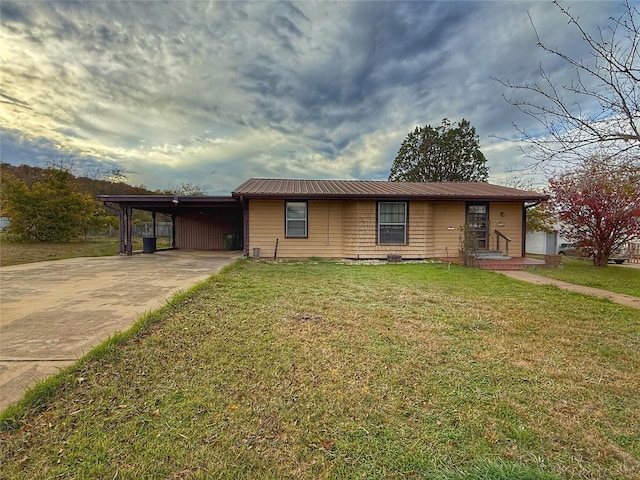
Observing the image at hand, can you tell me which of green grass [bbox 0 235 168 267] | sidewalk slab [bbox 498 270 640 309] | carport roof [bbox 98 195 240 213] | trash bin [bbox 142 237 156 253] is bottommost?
sidewalk slab [bbox 498 270 640 309]

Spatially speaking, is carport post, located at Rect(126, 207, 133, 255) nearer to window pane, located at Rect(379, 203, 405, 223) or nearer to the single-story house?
the single-story house

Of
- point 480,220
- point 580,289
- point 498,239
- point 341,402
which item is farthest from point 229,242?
point 341,402

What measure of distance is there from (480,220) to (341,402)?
11.1 metres

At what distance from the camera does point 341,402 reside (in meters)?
2.17

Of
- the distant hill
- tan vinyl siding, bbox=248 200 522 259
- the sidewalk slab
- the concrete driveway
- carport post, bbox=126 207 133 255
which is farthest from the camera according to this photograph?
the distant hill

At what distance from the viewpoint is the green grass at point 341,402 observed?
5.26ft

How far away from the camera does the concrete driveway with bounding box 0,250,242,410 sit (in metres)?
2.60

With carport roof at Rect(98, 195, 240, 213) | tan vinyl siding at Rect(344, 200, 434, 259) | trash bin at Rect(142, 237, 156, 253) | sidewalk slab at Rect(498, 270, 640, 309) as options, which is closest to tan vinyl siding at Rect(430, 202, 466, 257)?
tan vinyl siding at Rect(344, 200, 434, 259)

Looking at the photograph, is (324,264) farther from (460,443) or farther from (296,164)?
(296,164)

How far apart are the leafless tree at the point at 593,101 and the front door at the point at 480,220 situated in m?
8.54

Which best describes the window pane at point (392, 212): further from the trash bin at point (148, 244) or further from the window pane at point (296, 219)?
the trash bin at point (148, 244)

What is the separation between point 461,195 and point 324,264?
5.50 m

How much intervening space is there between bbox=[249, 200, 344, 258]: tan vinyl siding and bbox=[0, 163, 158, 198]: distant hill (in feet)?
58.7

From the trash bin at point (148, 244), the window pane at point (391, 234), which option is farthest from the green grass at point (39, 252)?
the window pane at point (391, 234)
